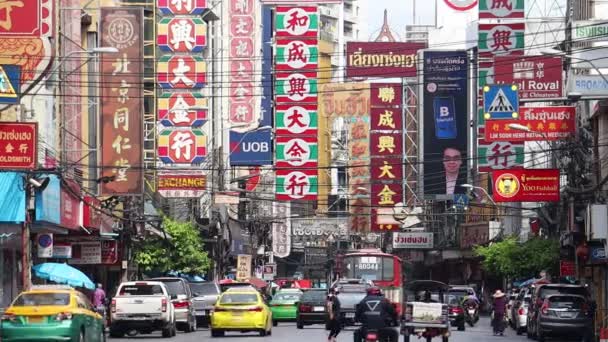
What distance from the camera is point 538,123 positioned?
1881 inches

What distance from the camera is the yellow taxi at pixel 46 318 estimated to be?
2977cm

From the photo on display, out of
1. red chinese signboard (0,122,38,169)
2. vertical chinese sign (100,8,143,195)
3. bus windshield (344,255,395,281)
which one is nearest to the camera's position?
red chinese signboard (0,122,38,169)

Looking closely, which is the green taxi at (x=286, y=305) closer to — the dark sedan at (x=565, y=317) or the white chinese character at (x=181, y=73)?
the white chinese character at (x=181, y=73)

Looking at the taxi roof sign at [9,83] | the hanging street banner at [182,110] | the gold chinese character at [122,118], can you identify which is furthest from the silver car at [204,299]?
the taxi roof sign at [9,83]

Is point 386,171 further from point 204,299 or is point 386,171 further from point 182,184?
point 204,299

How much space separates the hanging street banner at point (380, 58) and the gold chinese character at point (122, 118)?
2181 inches

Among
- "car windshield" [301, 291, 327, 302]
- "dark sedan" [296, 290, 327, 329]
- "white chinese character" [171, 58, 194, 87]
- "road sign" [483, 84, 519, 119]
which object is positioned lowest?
"dark sedan" [296, 290, 327, 329]

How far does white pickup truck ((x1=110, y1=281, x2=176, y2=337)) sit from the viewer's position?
41406 mm

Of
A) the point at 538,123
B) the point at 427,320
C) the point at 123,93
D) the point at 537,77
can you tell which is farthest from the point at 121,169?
the point at 427,320

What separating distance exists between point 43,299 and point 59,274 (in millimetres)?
15794

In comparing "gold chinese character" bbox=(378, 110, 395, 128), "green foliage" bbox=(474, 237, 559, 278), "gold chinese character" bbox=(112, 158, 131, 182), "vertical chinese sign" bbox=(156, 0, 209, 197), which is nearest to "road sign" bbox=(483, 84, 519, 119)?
"gold chinese character" bbox=(112, 158, 131, 182)

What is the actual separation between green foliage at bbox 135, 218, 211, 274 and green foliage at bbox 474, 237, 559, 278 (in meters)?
14.9

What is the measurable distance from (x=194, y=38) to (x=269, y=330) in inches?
696

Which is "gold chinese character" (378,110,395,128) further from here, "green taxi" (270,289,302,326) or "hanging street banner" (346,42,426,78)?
"green taxi" (270,289,302,326)
